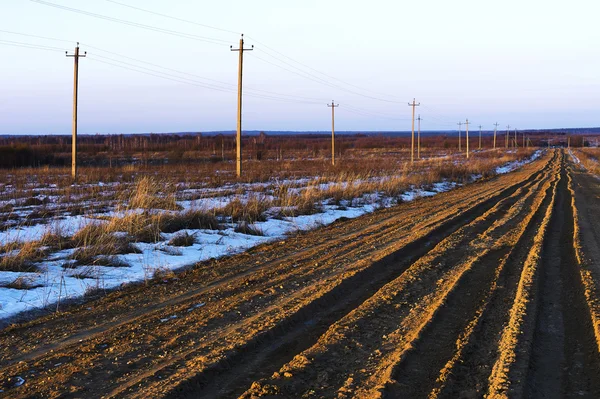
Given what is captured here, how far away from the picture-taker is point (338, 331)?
530cm

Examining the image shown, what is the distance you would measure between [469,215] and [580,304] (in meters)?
8.29

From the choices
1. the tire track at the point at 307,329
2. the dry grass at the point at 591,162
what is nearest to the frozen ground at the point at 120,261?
the tire track at the point at 307,329

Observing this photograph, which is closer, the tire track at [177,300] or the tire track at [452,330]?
the tire track at [452,330]

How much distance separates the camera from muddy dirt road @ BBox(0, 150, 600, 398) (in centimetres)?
414

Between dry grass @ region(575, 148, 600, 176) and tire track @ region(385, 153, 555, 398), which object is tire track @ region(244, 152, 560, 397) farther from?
dry grass @ region(575, 148, 600, 176)

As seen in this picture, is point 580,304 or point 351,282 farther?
point 351,282

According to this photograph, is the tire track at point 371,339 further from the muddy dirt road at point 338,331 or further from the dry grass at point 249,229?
the dry grass at point 249,229

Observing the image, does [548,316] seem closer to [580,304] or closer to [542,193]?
[580,304]

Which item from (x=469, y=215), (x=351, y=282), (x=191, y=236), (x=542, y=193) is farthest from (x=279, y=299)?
A: (x=542, y=193)

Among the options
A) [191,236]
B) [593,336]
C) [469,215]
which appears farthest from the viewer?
[469,215]

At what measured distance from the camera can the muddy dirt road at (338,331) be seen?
4.14 meters

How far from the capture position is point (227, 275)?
8.07 metres

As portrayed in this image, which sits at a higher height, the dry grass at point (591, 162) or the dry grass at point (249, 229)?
the dry grass at point (591, 162)

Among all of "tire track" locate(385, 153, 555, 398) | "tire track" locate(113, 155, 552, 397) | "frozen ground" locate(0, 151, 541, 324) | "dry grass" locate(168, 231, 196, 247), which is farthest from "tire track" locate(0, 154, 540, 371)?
"tire track" locate(385, 153, 555, 398)
